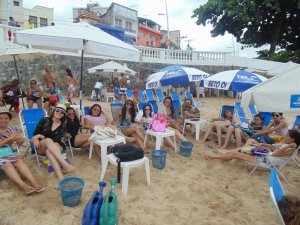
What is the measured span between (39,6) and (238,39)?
80.3 feet

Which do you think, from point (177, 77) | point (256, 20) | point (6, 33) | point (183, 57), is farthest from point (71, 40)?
point (256, 20)

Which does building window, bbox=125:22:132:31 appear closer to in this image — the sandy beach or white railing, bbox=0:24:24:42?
white railing, bbox=0:24:24:42

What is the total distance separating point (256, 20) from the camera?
1697 cm

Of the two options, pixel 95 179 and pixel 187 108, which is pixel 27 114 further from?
pixel 187 108

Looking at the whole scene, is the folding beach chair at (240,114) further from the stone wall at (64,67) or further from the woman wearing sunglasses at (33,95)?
the stone wall at (64,67)

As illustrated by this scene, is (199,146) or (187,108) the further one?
(187,108)

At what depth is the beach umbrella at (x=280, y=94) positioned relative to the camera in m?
2.88

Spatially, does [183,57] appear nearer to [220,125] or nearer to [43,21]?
[220,125]

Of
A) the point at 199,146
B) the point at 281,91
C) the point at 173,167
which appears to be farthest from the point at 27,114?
the point at 281,91

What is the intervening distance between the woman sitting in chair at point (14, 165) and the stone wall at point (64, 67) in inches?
329

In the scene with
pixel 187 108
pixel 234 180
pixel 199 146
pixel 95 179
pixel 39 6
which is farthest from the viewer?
pixel 39 6

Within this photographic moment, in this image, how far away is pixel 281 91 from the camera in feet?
9.66

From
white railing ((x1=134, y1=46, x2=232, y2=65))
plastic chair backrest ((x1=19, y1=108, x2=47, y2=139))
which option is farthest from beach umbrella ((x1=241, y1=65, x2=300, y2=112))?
white railing ((x1=134, y1=46, x2=232, y2=65))

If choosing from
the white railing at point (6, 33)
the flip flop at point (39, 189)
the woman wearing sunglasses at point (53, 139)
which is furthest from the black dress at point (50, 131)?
the white railing at point (6, 33)
